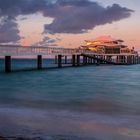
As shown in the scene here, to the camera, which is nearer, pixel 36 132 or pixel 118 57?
pixel 36 132

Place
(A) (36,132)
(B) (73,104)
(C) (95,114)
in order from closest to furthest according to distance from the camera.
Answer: (A) (36,132) < (C) (95,114) < (B) (73,104)

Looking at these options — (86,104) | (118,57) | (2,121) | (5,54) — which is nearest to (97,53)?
(118,57)

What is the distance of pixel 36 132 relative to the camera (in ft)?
38.3

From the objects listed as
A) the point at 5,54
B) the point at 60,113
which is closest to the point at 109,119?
the point at 60,113

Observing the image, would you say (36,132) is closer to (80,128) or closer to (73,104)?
(80,128)

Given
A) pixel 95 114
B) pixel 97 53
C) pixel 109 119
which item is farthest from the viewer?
pixel 97 53

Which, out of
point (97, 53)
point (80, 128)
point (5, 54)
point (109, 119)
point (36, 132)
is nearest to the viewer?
point (36, 132)

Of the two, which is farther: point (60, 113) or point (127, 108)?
point (127, 108)

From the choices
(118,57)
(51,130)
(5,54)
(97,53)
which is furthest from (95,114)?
(118,57)

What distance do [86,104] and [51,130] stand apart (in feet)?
26.0

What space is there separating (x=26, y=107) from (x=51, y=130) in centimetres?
642

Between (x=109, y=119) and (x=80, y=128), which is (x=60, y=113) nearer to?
(x=109, y=119)

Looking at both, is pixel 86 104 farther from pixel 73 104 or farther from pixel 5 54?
pixel 5 54

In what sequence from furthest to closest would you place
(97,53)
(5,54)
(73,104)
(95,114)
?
(97,53), (5,54), (73,104), (95,114)
